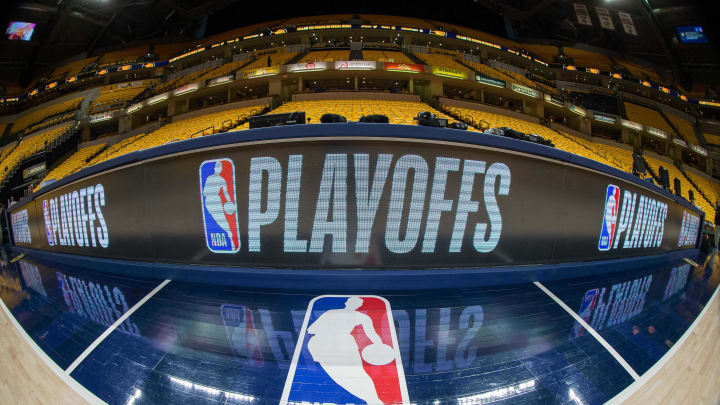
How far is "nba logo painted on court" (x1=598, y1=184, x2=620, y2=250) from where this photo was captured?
121 inches

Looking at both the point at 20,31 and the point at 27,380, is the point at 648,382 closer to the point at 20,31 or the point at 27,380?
the point at 27,380

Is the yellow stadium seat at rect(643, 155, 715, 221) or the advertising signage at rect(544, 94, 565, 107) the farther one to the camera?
the advertising signage at rect(544, 94, 565, 107)

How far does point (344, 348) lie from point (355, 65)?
14901 mm

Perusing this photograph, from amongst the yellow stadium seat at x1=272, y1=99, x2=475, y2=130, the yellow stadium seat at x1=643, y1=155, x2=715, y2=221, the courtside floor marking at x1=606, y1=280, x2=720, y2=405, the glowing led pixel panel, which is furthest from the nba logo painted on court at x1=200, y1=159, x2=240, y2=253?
the glowing led pixel panel

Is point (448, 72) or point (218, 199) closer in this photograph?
point (218, 199)

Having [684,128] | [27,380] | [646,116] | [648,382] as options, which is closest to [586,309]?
[648,382]

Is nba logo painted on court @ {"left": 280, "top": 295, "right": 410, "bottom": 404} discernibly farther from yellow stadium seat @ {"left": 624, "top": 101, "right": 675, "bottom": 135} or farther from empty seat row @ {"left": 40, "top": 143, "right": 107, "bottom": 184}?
yellow stadium seat @ {"left": 624, "top": 101, "right": 675, "bottom": 135}

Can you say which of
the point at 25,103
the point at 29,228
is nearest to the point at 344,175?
the point at 29,228

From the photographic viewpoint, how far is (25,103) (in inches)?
778

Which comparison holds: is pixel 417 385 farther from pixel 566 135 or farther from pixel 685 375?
pixel 566 135

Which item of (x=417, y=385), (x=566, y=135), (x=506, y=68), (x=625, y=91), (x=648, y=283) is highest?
(x=506, y=68)

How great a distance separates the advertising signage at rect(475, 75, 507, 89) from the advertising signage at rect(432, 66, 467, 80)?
894mm

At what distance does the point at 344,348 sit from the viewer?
4.97 feet

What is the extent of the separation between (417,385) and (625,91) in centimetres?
2980
